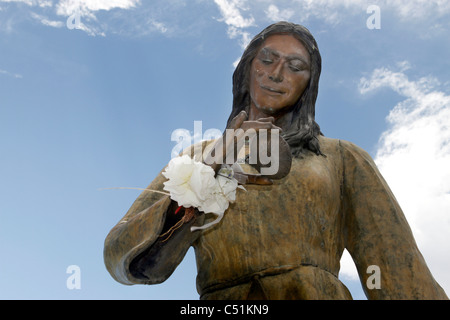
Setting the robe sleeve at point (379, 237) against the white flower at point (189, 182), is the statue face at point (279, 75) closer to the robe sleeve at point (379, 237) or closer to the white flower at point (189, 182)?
the robe sleeve at point (379, 237)

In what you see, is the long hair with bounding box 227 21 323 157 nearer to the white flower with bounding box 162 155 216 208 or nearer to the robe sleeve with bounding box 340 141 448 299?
the robe sleeve with bounding box 340 141 448 299

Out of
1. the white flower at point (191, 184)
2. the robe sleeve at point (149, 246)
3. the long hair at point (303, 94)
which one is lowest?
the robe sleeve at point (149, 246)

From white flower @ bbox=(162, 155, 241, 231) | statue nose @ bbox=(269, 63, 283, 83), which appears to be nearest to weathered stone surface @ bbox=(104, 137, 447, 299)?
white flower @ bbox=(162, 155, 241, 231)

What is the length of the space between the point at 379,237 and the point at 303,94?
1.42 meters

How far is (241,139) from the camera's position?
493 centimetres

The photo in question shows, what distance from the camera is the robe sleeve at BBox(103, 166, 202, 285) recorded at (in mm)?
5059

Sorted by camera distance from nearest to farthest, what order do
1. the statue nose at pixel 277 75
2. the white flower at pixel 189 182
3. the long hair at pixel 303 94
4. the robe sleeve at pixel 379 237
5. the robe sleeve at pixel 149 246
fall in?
the white flower at pixel 189 182, the robe sleeve at pixel 149 246, the robe sleeve at pixel 379 237, the long hair at pixel 303 94, the statue nose at pixel 277 75

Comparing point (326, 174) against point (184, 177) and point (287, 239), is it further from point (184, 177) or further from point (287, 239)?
point (184, 177)

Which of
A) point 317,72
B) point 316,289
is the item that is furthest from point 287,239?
point 317,72

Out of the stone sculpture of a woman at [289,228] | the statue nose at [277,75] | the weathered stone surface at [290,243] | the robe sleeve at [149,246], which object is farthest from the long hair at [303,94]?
the robe sleeve at [149,246]

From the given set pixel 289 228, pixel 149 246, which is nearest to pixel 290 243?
pixel 289 228

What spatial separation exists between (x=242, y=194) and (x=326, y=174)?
2.36 feet

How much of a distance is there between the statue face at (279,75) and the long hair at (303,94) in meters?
0.06

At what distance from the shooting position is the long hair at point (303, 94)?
19.5 feet
